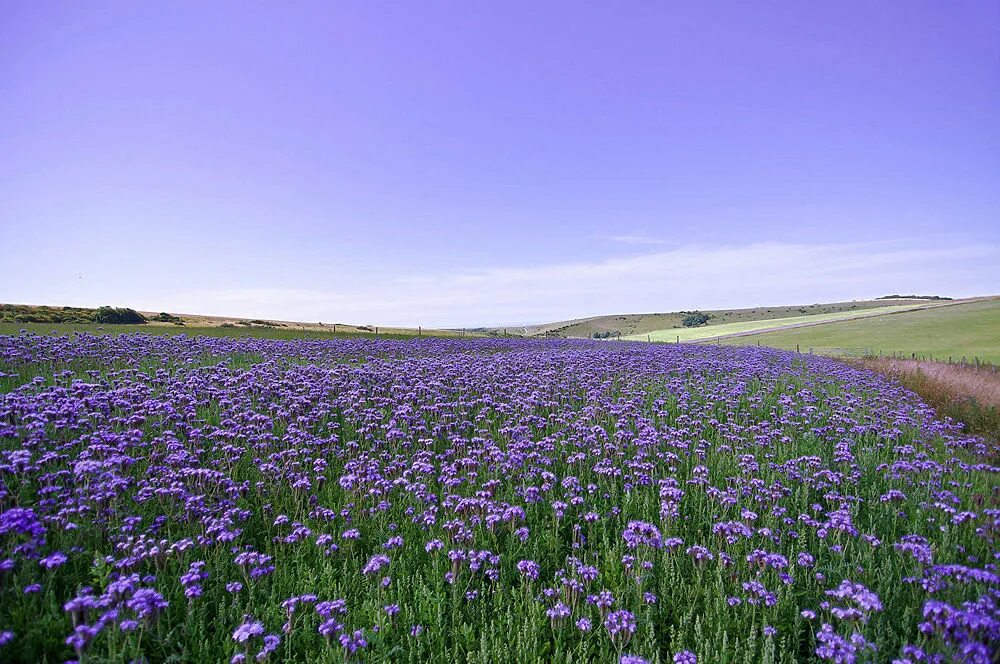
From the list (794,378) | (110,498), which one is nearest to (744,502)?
(110,498)

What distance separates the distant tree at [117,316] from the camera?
3261cm

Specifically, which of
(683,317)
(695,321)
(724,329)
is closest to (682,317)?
(683,317)

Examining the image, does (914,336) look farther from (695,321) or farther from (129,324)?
(129,324)

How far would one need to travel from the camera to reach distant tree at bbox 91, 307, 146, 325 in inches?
1284

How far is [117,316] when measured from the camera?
34219mm

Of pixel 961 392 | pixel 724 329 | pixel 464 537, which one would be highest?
pixel 724 329

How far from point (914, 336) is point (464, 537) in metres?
43.9

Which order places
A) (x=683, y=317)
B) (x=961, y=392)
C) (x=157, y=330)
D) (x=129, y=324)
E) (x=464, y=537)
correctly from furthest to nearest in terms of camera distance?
(x=683, y=317), (x=129, y=324), (x=157, y=330), (x=961, y=392), (x=464, y=537)

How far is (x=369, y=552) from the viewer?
4.04 m

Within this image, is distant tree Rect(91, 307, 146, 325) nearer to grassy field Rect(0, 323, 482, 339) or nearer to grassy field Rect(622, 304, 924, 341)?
grassy field Rect(0, 323, 482, 339)

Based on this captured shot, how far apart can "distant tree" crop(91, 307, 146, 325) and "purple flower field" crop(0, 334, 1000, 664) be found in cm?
3144

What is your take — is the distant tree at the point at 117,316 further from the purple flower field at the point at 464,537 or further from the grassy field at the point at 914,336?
the grassy field at the point at 914,336

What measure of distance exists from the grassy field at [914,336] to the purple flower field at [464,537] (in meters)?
26.1

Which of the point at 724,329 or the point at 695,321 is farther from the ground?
the point at 695,321
